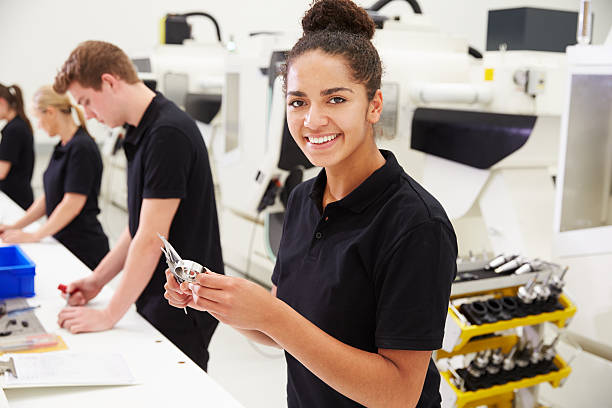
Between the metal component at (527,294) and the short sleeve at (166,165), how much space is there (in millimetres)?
1207

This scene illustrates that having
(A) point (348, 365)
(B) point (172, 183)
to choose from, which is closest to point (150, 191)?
(B) point (172, 183)

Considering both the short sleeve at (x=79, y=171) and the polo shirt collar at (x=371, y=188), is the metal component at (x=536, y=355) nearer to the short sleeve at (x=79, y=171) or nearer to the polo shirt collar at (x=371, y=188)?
the polo shirt collar at (x=371, y=188)

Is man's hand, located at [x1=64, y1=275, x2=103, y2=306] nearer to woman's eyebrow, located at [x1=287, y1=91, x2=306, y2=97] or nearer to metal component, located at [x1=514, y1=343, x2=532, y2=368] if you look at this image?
woman's eyebrow, located at [x1=287, y1=91, x2=306, y2=97]

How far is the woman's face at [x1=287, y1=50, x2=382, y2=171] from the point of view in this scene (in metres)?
1.02

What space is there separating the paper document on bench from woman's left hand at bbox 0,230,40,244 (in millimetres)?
1374

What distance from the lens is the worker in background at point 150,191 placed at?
5.76ft

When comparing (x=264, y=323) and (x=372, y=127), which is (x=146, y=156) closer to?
(x=372, y=127)

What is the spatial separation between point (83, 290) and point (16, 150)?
248 centimetres

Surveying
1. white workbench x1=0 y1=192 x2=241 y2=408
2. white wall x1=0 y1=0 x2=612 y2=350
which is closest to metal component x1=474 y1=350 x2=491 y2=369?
white workbench x1=0 y1=192 x2=241 y2=408

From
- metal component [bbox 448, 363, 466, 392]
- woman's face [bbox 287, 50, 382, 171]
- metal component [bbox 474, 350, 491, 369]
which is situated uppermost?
woman's face [bbox 287, 50, 382, 171]

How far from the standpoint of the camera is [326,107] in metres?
1.02

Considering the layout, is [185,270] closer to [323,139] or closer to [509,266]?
[323,139]

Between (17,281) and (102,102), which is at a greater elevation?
(102,102)

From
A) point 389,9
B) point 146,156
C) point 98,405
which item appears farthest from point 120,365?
point 389,9
